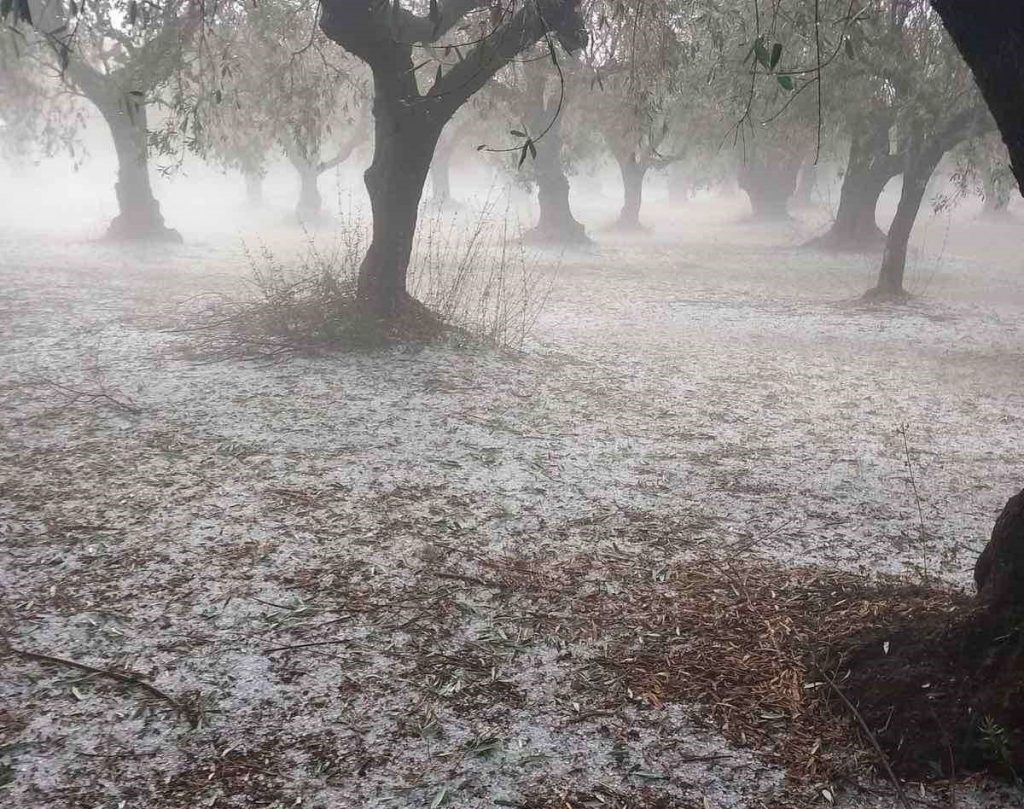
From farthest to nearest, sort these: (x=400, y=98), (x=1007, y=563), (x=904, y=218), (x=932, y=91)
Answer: (x=904, y=218)
(x=932, y=91)
(x=400, y=98)
(x=1007, y=563)

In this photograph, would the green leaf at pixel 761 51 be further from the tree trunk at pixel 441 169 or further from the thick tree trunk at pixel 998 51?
the tree trunk at pixel 441 169

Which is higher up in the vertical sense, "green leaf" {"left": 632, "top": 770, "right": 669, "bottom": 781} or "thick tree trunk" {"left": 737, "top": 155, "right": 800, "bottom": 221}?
"thick tree trunk" {"left": 737, "top": 155, "right": 800, "bottom": 221}

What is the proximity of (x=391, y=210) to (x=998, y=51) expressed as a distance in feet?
24.9

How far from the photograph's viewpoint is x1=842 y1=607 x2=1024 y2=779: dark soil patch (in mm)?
2895

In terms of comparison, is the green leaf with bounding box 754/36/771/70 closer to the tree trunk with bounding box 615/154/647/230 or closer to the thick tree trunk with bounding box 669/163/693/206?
the tree trunk with bounding box 615/154/647/230

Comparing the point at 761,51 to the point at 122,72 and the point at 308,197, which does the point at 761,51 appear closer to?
the point at 122,72

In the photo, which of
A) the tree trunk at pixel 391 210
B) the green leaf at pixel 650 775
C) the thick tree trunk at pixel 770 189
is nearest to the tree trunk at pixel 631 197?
the thick tree trunk at pixel 770 189

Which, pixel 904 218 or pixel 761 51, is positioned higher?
pixel 761 51

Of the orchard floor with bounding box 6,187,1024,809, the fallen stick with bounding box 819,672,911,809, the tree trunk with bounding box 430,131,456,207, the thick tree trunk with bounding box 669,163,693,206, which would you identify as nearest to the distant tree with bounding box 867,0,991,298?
the orchard floor with bounding box 6,187,1024,809

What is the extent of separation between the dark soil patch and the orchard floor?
11 centimetres

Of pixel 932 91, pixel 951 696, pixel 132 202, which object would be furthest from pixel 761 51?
pixel 132 202

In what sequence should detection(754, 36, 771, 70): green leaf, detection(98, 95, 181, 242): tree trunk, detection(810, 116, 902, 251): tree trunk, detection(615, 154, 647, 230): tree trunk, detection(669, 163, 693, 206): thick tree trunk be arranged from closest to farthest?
detection(754, 36, 771, 70): green leaf → detection(98, 95, 181, 242): tree trunk → detection(810, 116, 902, 251): tree trunk → detection(615, 154, 647, 230): tree trunk → detection(669, 163, 693, 206): thick tree trunk

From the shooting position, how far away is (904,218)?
48.5ft

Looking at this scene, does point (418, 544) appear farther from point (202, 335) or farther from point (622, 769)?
point (202, 335)
